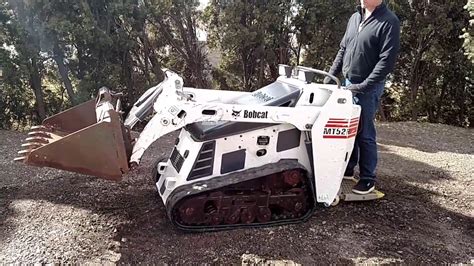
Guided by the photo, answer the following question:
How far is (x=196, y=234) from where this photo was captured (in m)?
3.85

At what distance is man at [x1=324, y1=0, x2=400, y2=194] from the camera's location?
4.11 m

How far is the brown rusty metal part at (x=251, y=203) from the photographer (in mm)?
3811

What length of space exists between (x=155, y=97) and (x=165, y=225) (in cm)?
113

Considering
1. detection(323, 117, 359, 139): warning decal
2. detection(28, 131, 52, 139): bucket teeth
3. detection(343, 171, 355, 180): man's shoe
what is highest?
detection(28, 131, 52, 139): bucket teeth

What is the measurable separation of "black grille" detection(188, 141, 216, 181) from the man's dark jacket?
1.48 metres

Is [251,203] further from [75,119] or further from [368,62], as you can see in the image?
[75,119]

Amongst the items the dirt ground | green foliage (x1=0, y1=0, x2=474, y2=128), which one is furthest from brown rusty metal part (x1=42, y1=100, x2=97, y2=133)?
green foliage (x1=0, y1=0, x2=474, y2=128)

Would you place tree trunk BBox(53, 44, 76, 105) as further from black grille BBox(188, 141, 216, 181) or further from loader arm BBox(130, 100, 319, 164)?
black grille BBox(188, 141, 216, 181)

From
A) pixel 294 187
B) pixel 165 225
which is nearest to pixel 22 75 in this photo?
pixel 165 225

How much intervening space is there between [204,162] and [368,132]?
165cm

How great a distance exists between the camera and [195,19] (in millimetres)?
9328

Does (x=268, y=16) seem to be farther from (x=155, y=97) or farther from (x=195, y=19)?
(x=155, y=97)


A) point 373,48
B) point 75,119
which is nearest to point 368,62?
point 373,48

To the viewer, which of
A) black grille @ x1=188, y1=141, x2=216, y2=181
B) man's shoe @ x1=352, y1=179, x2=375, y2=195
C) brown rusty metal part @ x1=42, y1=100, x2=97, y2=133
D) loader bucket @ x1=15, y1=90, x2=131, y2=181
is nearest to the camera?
loader bucket @ x1=15, y1=90, x2=131, y2=181
